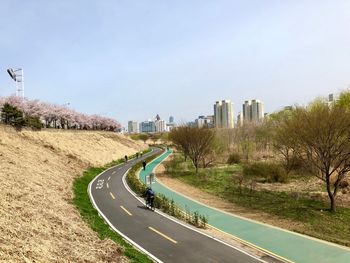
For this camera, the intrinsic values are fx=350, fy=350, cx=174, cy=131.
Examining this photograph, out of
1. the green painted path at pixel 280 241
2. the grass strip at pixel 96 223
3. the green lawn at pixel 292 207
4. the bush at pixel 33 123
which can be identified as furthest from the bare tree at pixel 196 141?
the green painted path at pixel 280 241

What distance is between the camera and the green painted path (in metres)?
15.5

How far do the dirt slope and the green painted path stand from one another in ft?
24.6

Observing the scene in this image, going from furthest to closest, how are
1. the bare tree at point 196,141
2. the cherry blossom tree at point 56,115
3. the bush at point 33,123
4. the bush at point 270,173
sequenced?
the cherry blossom tree at point 56,115, the bare tree at point 196,141, the bush at point 33,123, the bush at point 270,173

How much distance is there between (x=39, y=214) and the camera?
16312 mm

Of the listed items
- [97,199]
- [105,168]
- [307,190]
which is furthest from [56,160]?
[307,190]

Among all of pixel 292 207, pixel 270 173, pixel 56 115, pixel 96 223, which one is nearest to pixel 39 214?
pixel 96 223

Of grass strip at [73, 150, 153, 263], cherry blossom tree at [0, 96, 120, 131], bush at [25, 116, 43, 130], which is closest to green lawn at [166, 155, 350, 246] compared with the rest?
grass strip at [73, 150, 153, 263]

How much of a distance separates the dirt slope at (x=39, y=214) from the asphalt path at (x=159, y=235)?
2.25 metres

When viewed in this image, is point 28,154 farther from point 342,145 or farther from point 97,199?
point 342,145

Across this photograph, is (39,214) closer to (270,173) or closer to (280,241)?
(280,241)

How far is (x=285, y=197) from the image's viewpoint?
2861cm

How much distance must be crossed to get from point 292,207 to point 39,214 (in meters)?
17.1

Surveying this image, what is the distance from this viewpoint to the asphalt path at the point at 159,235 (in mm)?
15420

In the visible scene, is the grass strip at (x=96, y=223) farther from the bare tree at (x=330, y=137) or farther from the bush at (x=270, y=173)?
the bush at (x=270, y=173)
